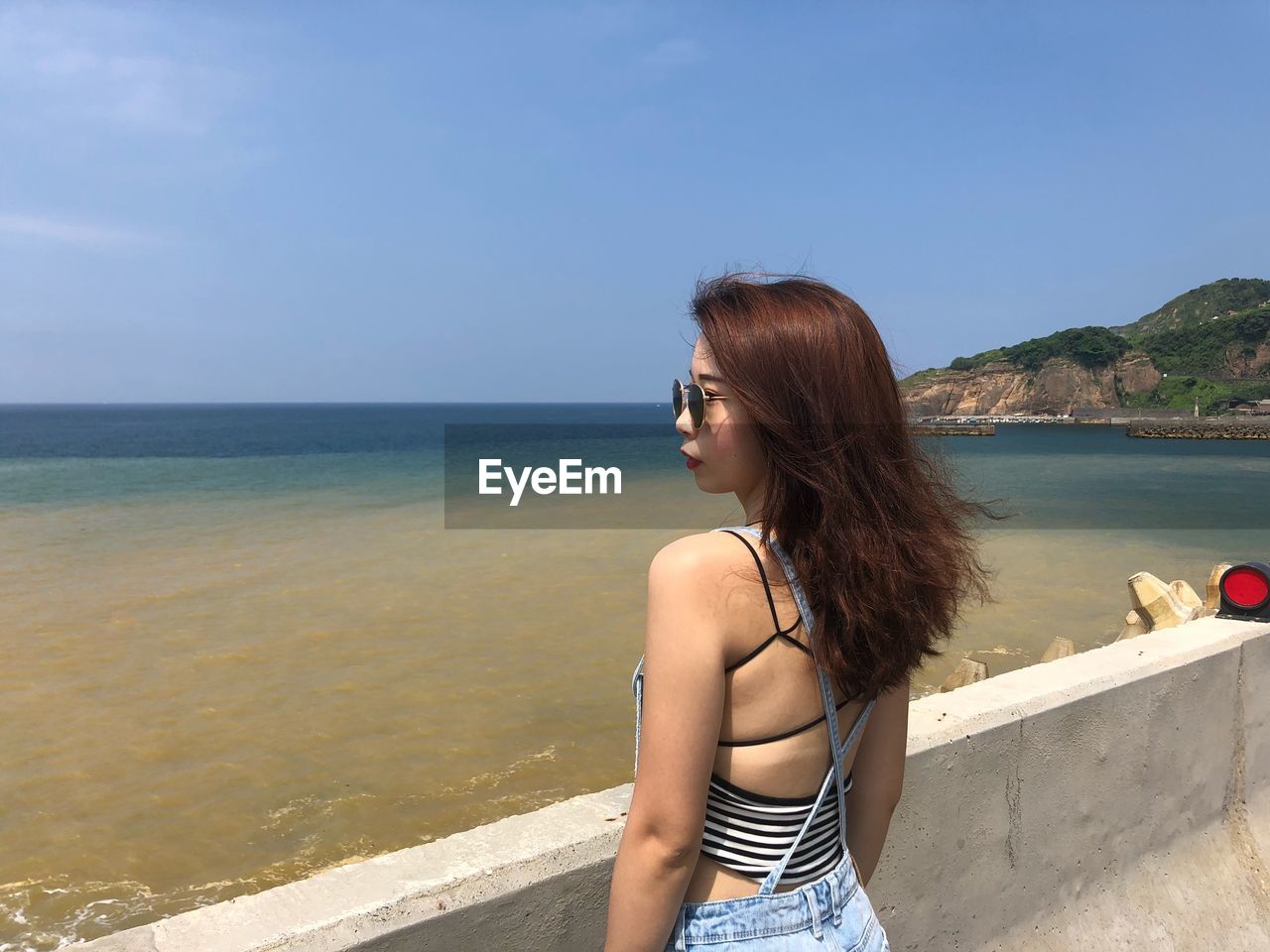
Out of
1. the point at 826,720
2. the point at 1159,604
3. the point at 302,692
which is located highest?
the point at 826,720

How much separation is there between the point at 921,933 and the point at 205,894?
14.3ft

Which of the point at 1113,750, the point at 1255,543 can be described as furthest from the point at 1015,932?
the point at 1255,543

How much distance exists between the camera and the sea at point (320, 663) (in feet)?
19.4

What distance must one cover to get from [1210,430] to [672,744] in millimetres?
99234

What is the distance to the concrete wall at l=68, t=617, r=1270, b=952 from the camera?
1646mm

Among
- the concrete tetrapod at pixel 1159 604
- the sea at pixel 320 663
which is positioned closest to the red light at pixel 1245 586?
the sea at pixel 320 663

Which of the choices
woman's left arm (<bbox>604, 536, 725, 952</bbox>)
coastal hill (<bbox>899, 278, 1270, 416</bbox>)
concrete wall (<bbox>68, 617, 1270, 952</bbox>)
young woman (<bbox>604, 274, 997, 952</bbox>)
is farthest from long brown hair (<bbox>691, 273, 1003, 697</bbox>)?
coastal hill (<bbox>899, 278, 1270, 416</bbox>)

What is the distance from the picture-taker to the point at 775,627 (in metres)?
1.32

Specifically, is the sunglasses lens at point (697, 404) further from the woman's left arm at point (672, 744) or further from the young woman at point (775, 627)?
the woman's left arm at point (672, 744)

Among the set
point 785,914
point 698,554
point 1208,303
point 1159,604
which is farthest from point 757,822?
point 1208,303

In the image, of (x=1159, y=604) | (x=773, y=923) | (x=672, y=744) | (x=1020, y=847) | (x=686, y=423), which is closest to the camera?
(x=672, y=744)

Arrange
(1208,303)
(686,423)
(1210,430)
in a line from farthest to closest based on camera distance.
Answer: (1208,303), (1210,430), (686,423)

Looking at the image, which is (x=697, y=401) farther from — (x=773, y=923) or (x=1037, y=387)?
(x=1037, y=387)

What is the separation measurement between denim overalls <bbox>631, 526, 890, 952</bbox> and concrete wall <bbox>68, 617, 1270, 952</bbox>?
0.50 metres
